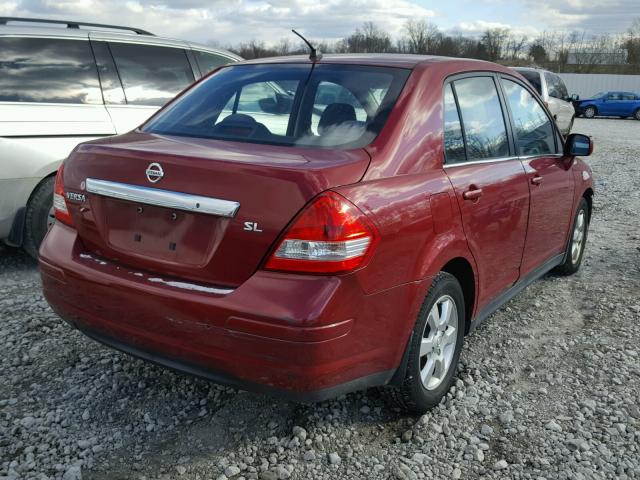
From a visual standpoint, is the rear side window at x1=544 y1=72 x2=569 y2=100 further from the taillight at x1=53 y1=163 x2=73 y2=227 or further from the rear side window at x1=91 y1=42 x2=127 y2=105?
the taillight at x1=53 y1=163 x2=73 y2=227

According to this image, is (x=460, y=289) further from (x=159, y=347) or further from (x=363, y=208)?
(x=159, y=347)

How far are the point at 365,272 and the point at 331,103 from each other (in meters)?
1.01

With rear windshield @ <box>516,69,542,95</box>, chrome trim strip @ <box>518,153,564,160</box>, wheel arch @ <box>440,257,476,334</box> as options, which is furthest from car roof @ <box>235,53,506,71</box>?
rear windshield @ <box>516,69,542,95</box>

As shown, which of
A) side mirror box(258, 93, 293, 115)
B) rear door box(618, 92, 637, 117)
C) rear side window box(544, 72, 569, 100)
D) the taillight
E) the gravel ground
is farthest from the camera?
rear door box(618, 92, 637, 117)

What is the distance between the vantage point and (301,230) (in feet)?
7.45

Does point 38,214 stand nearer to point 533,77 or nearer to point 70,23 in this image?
point 70,23

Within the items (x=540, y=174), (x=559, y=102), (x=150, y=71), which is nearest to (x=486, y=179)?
(x=540, y=174)

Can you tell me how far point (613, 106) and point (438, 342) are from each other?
104 ft

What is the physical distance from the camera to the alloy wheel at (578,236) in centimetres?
512

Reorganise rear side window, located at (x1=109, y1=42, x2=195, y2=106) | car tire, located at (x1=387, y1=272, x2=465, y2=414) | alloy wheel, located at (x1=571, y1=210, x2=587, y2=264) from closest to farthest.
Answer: car tire, located at (x1=387, y1=272, x2=465, y2=414)
alloy wheel, located at (x1=571, y1=210, x2=587, y2=264)
rear side window, located at (x1=109, y1=42, x2=195, y2=106)

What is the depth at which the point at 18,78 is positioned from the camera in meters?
4.83

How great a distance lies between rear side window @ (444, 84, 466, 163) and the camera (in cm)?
304

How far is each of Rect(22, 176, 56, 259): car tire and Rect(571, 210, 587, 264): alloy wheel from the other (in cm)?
412

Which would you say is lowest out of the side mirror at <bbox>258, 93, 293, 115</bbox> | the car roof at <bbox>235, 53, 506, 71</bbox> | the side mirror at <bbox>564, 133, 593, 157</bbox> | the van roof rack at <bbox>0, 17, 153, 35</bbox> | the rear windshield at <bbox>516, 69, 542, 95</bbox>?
the rear windshield at <bbox>516, 69, 542, 95</bbox>
